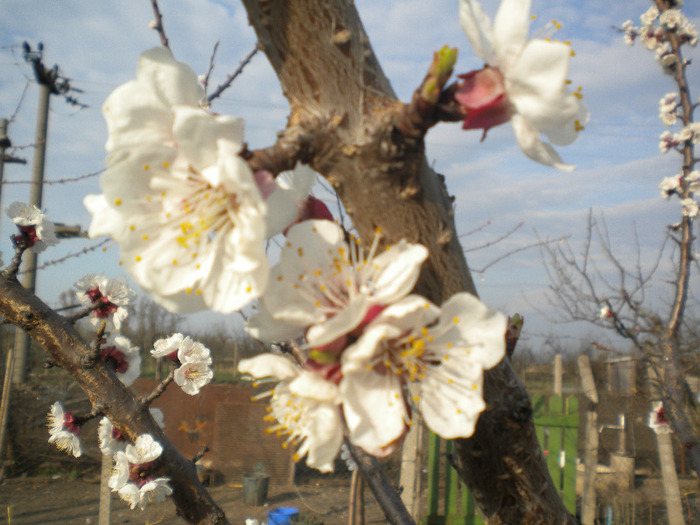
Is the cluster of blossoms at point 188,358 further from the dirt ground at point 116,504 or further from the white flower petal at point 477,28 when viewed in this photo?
the dirt ground at point 116,504

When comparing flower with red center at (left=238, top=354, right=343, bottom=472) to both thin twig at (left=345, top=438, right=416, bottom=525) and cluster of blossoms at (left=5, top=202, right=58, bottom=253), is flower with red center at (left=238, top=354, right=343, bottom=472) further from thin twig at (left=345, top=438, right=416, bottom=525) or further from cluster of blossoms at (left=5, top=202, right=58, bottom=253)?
cluster of blossoms at (left=5, top=202, right=58, bottom=253)

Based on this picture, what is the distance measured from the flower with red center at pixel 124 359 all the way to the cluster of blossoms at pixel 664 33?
4590mm

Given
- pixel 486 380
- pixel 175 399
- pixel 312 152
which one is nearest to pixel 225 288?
pixel 312 152

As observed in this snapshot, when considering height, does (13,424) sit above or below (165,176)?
below

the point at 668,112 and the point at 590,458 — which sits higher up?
the point at 668,112

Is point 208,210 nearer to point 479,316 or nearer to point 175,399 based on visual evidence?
point 479,316

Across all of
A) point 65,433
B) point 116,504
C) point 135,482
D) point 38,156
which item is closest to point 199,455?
point 135,482

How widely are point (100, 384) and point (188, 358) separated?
1.14 metres

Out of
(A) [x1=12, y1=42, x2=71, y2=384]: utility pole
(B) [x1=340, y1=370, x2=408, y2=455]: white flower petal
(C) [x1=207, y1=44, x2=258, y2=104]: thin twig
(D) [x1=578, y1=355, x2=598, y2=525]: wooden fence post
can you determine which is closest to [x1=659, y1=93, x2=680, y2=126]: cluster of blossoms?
(D) [x1=578, y1=355, x2=598, y2=525]: wooden fence post

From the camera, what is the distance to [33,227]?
86.8 inches

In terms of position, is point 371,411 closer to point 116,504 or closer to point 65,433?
point 65,433

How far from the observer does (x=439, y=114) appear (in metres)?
0.64

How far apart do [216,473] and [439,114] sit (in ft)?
31.1

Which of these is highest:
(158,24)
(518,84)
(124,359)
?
(158,24)
